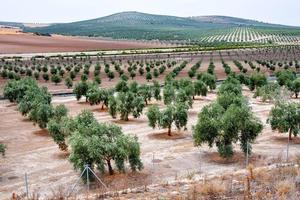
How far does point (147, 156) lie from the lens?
4056 cm

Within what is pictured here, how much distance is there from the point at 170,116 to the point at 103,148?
14989mm

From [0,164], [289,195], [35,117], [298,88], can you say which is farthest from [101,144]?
[298,88]

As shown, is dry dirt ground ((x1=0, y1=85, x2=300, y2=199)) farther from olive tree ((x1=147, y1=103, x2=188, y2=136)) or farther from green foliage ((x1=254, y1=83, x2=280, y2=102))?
green foliage ((x1=254, y1=83, x2=280, y2=102))

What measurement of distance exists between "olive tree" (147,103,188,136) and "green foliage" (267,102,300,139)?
870cm

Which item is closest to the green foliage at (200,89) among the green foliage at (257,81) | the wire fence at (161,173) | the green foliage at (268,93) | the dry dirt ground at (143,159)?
the green foliage at (268,93)

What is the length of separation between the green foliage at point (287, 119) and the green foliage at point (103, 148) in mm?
Answer: 16223

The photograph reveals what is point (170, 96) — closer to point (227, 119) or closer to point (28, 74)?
point (227, 119)

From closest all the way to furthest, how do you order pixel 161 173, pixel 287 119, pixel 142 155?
pixel 161 173 < pixel 142 155 < pixel 287 119

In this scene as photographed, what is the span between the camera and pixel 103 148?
3309 centimetres

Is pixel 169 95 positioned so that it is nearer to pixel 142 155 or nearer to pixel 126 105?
pixel 126 105

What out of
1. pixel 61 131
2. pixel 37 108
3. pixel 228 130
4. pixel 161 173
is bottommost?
pixel 161 173

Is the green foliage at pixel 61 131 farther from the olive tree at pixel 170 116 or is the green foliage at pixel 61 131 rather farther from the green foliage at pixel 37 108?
the olive tree at pixel 170 116

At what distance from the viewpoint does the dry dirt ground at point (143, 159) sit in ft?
110

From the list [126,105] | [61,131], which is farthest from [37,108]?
[61,131]
